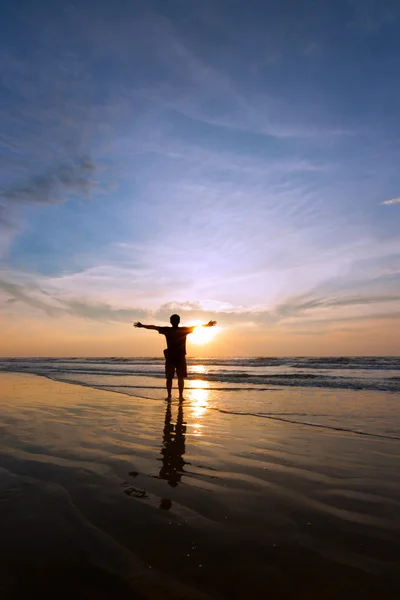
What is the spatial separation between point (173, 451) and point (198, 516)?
2554 mm

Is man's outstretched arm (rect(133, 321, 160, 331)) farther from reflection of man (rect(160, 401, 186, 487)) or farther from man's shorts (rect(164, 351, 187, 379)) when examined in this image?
reflection of man (rect(160, 401, 186, 487))

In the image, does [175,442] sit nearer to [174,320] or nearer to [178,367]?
[178,367]

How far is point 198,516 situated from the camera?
3.43m

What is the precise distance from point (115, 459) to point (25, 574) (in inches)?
114

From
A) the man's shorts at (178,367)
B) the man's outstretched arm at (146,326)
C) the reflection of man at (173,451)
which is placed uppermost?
the man's outstretched arm at (146,326)

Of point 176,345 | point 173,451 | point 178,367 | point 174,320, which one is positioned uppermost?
point 174,320

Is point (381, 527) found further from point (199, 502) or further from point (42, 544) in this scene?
point (42, 544)

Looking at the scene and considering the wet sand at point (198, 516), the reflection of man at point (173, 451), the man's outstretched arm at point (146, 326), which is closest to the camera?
the wet sand at point (198, 516)

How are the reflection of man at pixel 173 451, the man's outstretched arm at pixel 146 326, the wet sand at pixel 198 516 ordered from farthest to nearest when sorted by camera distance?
1. the man's outstretched arm at pixel 146 326
2. the reflection of man at pixel 173 451
3. the wet sand at pixel 198 516

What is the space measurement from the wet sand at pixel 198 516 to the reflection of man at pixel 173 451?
0.12ft

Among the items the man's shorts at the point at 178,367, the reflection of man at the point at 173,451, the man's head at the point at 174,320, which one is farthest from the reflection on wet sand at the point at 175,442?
the man's head at the point at 174,320

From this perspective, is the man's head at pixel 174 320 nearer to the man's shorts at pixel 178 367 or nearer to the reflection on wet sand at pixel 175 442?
the man's shorts at pixel 178 367

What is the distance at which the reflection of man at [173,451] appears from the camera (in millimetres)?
4664

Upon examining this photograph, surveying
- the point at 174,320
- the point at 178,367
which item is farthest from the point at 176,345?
the point at 174,320
